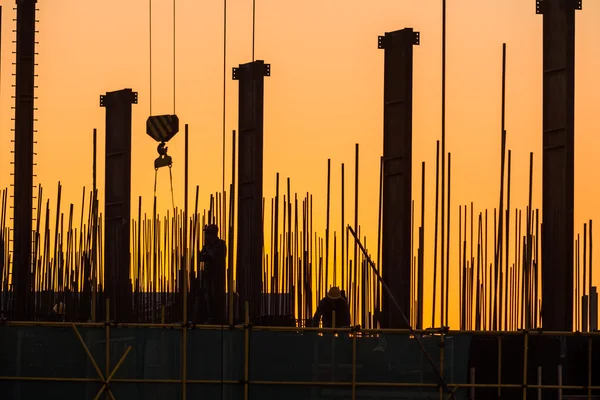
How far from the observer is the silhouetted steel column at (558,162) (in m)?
18.9

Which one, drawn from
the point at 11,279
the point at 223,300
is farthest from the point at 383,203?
the point at 11,279

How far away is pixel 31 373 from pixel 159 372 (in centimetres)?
158

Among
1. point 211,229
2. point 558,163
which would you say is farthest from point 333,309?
point 558,163

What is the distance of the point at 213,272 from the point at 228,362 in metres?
3.03

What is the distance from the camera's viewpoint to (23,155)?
20203 millimetres

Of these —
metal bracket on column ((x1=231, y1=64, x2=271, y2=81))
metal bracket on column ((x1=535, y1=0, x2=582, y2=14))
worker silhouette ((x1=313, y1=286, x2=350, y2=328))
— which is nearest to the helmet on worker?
worker silhouette ((x1=313, y1=286, x2=350, y2=328))

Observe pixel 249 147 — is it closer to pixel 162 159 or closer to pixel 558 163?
pixel 162 159

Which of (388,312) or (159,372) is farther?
(388,312)

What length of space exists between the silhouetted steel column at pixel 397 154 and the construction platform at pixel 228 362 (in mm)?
3692

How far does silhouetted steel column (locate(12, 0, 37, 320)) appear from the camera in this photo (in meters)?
19.1

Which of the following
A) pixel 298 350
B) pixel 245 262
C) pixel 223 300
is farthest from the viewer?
pixel 245 262

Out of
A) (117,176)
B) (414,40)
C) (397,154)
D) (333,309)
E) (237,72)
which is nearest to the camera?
(333,309)

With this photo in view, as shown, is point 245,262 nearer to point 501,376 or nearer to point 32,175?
point 32,175

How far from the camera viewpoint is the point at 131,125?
22.5m
